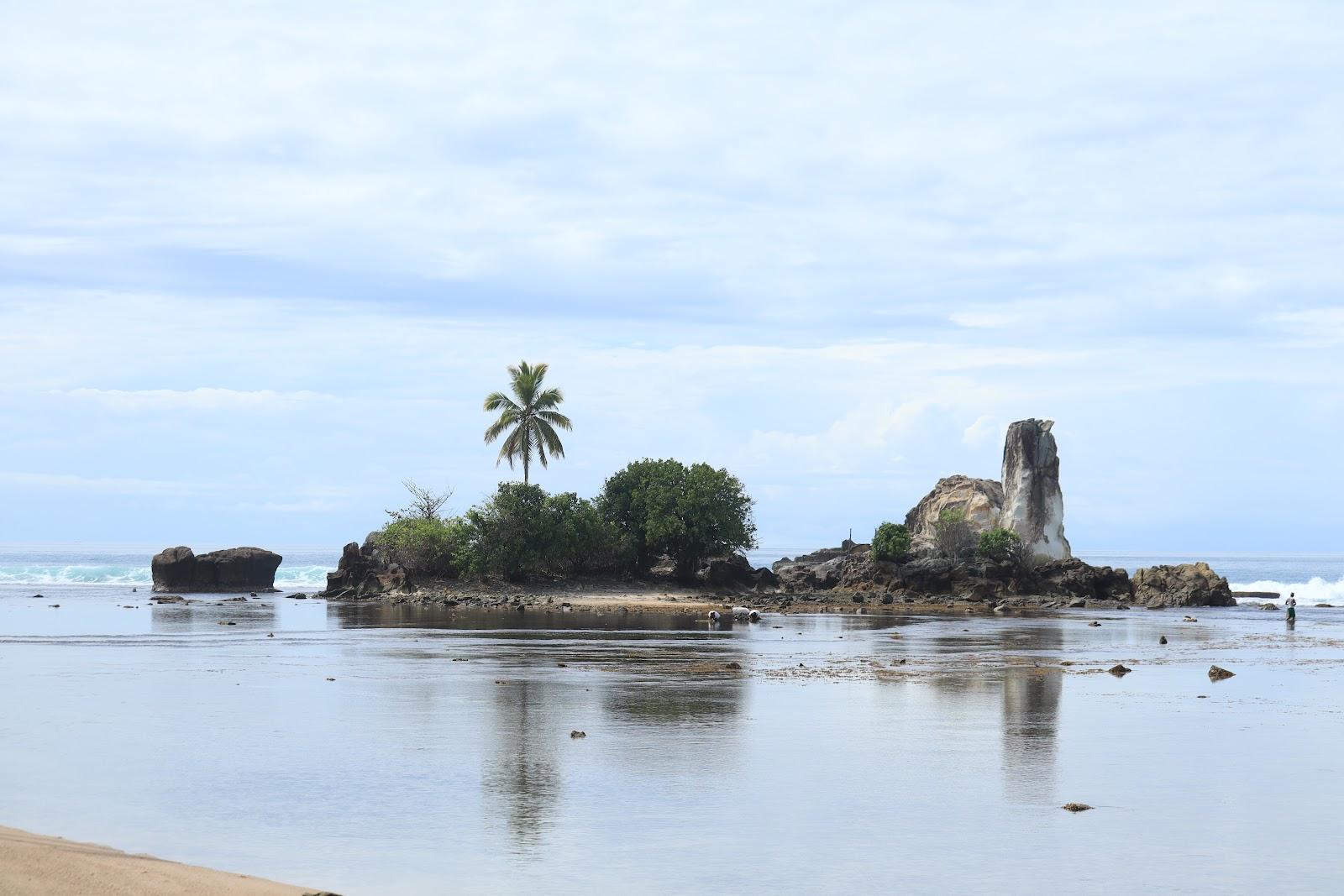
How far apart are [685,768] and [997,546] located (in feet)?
235

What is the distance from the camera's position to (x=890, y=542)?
3393 inches

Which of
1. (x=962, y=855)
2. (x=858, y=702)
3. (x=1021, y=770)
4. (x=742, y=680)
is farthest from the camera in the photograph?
(x=742, y=680)

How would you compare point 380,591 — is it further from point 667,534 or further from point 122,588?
point 122,588

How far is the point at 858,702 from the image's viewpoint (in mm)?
25672

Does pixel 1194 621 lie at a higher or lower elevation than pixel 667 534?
lower

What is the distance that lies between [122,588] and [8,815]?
311 feet

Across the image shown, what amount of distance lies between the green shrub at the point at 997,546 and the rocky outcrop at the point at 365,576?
3800 cm

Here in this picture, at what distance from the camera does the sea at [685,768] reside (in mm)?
12664

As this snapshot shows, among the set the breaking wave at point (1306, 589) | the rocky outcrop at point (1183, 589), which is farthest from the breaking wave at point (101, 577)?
the breaking wave at point (1306, 589)

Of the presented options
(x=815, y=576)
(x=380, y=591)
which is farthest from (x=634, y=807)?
(x=815, y=576)

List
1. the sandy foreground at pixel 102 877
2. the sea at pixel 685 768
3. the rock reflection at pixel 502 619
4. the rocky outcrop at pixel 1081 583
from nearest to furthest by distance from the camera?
the sandy foreground at pixel 102 877, the sea at pixel 685 768, the rock reflection at pixel 502 619, the rocky outcrop at pixel 1081 583

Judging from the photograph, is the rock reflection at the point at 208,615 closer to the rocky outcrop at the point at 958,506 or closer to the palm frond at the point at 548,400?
the palm frond at the point at 548,400

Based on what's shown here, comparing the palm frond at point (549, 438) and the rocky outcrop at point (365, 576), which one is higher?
the palm frond at point (549, 438)

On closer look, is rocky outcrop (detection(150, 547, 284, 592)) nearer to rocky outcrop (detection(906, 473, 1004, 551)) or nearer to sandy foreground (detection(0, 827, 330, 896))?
rocky outcrop (detection(906, 473, 1004, 551))
